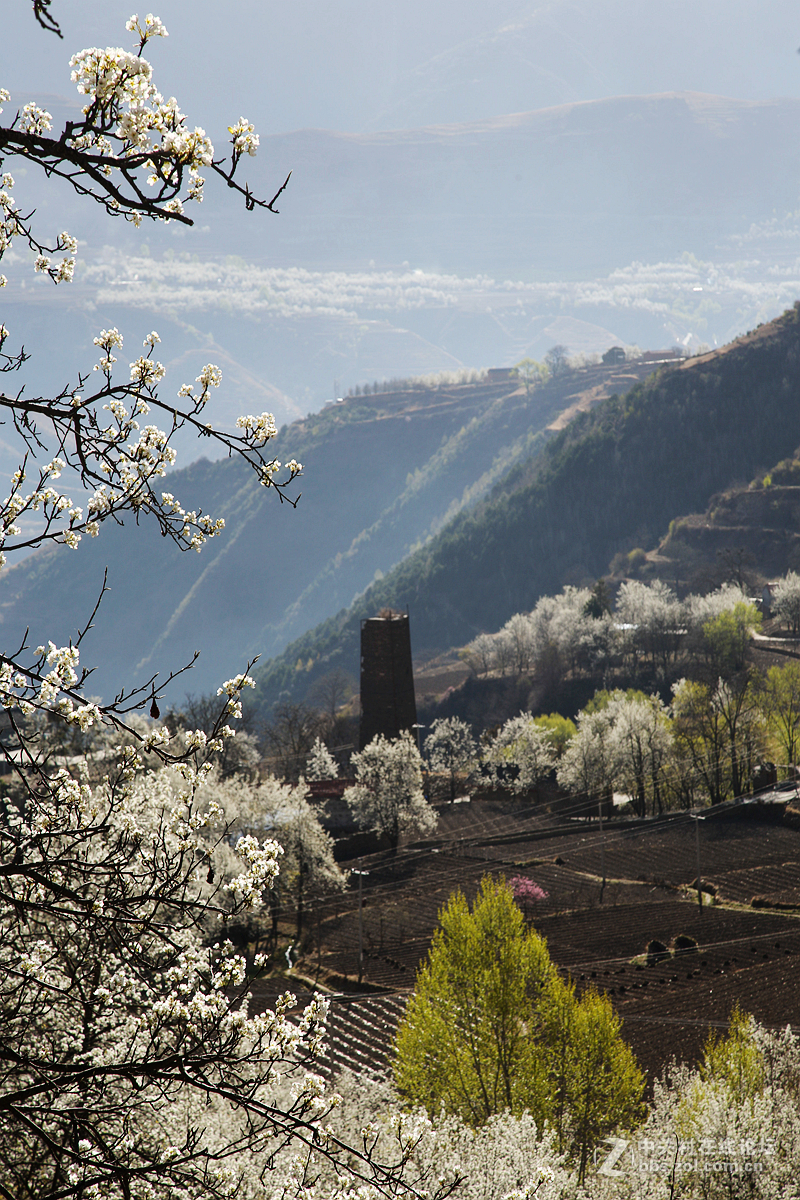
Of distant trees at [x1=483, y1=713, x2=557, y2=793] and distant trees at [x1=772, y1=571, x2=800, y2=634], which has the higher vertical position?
distant trees at [x1=772, y1=571, x2=800, y2=634]

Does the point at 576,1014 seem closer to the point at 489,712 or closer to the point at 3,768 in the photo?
the point at 3,768

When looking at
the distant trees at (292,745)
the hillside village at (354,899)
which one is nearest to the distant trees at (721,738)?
the hillside village at (354,899)

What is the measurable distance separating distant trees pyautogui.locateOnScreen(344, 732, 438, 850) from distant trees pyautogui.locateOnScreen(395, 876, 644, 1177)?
4756 centimetres

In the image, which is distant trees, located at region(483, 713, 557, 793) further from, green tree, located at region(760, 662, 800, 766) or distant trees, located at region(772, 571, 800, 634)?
distant trees, located at region(772, 571, 800, 634)

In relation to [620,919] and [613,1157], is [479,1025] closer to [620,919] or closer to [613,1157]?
[613,1157]

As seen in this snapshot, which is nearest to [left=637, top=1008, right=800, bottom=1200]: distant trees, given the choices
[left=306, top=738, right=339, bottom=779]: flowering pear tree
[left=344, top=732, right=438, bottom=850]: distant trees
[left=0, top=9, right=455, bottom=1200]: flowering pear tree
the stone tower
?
[left=0, top=9, right=455, bottom=1200]: flowering pear tree

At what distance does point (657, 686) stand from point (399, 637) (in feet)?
184

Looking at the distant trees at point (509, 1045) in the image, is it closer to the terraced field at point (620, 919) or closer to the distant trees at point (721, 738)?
the terraced field at point (620, 919)

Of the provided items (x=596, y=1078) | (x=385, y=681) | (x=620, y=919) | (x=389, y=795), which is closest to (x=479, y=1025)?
(x=596, y=1078)

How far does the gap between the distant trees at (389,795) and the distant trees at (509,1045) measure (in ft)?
156

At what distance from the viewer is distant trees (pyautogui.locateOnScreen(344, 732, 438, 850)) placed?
8088 centimetres

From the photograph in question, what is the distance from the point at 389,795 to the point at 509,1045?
166 ft

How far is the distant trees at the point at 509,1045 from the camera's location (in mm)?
29844

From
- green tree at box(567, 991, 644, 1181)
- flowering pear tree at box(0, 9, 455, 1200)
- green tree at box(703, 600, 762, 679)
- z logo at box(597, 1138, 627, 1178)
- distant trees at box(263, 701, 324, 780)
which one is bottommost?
distant trees at box(263, 701, 324, 780)
